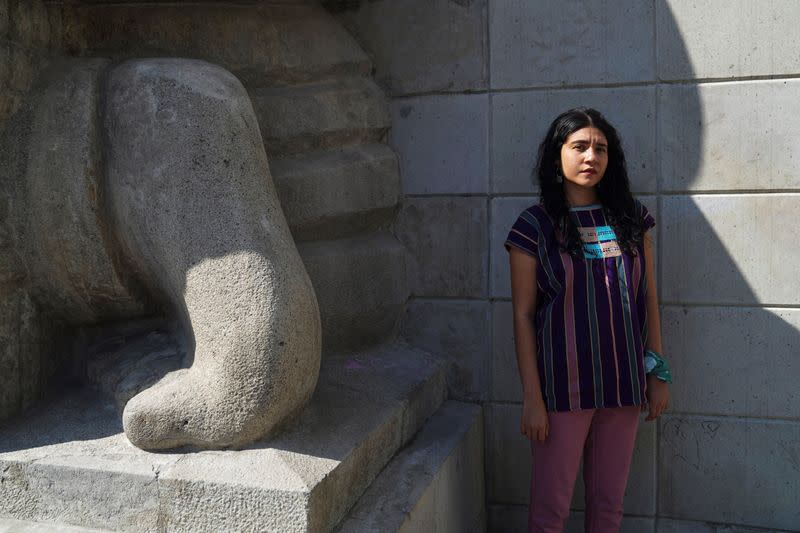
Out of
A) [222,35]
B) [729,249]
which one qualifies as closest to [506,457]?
[729,249]

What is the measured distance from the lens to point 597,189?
2293mm

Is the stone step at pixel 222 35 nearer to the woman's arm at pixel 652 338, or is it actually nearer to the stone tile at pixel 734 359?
the woman's arm at pixel 652 338

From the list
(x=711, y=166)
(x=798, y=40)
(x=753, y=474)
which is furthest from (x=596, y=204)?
(x=753, y=474)

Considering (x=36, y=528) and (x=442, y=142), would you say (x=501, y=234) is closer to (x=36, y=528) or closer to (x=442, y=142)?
(x=442, y=142)

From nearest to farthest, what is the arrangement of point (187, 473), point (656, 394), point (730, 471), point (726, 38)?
point (187, 473) → point (656, 394) → point (726, 38) → point (730, 471)

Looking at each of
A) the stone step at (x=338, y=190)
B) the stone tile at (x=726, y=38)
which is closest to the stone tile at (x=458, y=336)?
the stone step at (x=338, y=190)

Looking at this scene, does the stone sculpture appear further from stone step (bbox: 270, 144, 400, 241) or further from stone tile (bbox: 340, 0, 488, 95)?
stone tile (bbox: 340, 0, 488, 95)

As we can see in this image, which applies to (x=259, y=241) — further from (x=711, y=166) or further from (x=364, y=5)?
(x=711, y=166)

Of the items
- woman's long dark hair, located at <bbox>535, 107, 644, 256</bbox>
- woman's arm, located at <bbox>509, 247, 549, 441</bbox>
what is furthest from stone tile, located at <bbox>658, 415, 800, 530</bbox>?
woman's long dark hair, located at <bbox>535, 107, 644, 256</bbox>

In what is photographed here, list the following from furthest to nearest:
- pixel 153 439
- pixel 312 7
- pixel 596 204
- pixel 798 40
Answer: pixel 312 7 → pixel 798 40 → pixel 596 204 → pixel 153 439

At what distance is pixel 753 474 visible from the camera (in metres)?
2.54

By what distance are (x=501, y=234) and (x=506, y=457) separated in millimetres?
719

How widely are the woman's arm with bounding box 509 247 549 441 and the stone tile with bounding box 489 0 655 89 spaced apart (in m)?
0.67

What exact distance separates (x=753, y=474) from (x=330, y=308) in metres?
1.35
